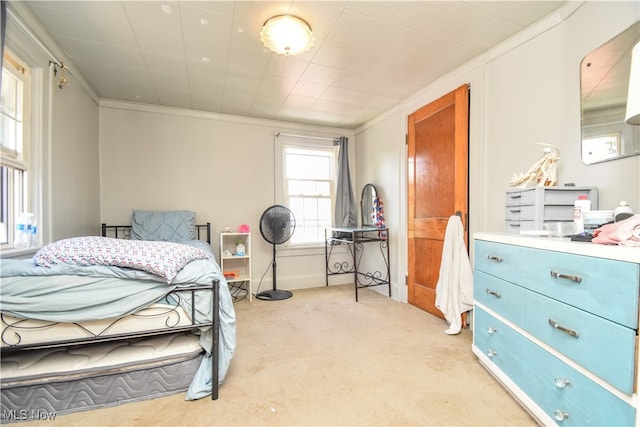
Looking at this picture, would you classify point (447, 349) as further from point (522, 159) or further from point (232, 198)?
point (232, 198)

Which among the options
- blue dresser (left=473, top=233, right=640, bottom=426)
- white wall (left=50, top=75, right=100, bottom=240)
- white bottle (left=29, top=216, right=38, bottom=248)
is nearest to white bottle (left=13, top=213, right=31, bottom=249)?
white bottle (left=29, top=216, right=38, bottom=248)

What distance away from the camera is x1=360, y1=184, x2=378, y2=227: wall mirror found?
12.5ft

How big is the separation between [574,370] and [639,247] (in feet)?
1.77

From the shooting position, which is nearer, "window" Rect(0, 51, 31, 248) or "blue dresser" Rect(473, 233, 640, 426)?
"blue dresser" Rect(473, 233, 640, 426)

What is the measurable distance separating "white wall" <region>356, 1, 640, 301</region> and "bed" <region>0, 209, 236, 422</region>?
2.19 meters

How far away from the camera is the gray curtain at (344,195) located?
408 cm

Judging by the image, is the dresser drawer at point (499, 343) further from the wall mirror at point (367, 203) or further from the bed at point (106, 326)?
the wall mirror at point (367, 203)

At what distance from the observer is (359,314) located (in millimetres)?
2893

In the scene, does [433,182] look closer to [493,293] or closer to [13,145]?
[493,293]

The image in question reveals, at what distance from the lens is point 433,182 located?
2846 mm

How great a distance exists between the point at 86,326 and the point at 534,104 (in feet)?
10.0

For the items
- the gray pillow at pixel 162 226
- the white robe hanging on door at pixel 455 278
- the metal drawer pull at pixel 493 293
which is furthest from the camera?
the gray pillow at pixel 162 226

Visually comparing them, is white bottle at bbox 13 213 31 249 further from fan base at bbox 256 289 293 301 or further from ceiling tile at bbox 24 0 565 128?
fan base at bbox 256 289 293 301

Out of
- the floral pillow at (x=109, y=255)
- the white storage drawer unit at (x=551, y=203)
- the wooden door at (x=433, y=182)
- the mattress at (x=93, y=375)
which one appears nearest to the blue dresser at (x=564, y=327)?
the white storage drawer unit at (x=551, y=203)
